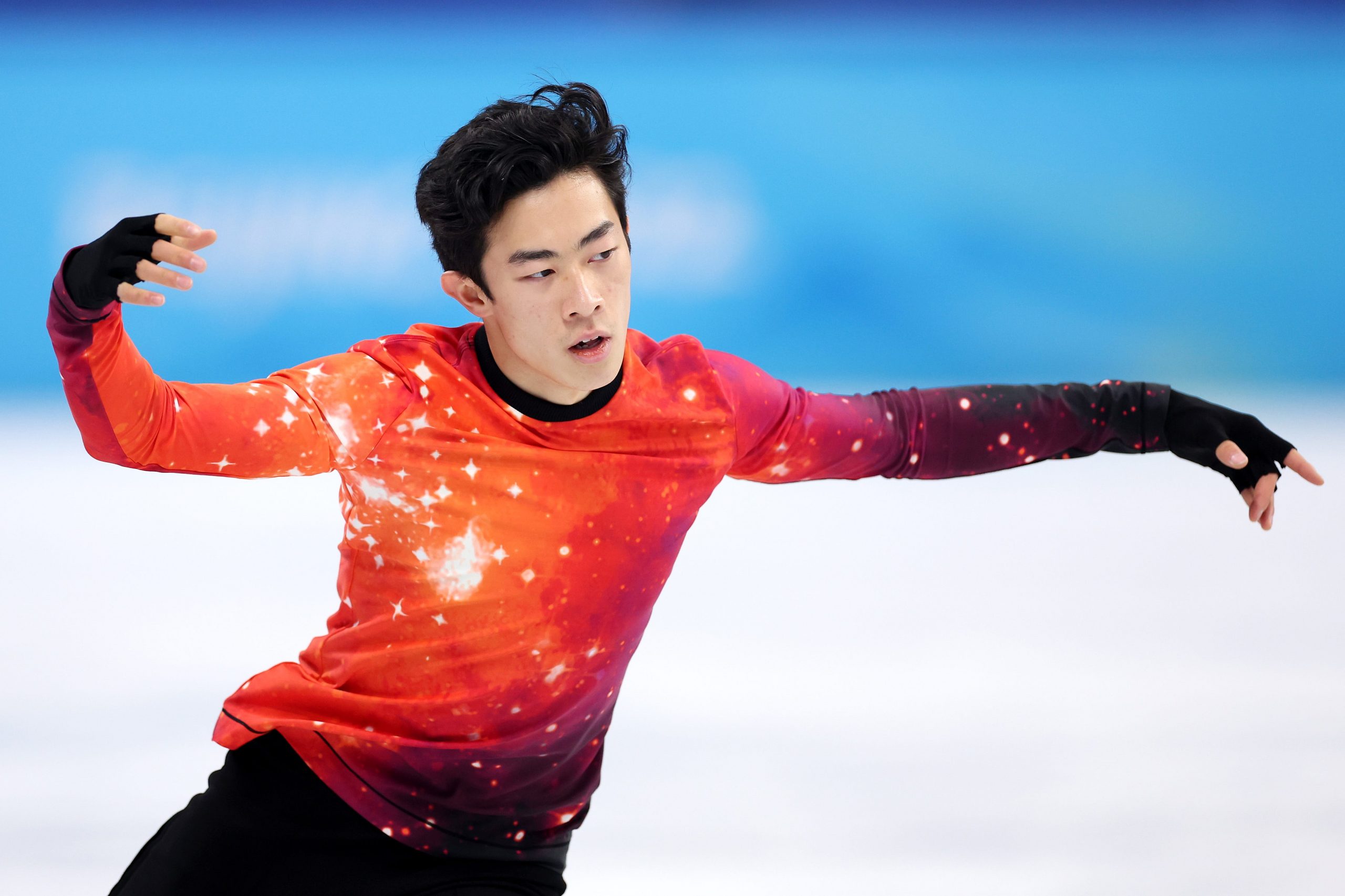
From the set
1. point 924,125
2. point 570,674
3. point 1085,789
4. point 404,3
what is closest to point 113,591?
point 570,674

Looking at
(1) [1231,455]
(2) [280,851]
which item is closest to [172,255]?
(2) [280,851]

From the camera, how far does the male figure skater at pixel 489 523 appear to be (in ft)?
6.43

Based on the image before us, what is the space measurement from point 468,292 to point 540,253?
0.49 ft

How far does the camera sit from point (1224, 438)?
2225 millimetres

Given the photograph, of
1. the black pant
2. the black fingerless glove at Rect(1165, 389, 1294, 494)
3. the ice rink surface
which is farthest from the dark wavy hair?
the ice rink surface

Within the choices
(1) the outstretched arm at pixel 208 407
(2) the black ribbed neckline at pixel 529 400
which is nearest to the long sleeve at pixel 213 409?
(1) the outstretched arm at pixel 208 407

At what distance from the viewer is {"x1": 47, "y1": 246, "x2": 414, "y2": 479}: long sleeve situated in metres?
1.57

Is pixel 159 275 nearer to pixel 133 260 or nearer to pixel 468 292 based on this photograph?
pixel 133 260

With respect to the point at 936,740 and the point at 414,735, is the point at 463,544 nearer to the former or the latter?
the point at 414,735

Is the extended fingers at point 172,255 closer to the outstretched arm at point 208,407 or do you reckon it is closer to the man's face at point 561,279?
the outstretched arm at point 208,407

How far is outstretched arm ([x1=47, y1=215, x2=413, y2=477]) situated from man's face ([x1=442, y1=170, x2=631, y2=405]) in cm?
21

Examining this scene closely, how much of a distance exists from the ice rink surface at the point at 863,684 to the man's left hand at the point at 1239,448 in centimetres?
103

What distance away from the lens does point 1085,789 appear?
3.18 meters

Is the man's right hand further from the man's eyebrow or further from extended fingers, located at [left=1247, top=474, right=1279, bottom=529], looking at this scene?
extended fingers, located at [left=1247, top=474, right=1279, bottom=529]
